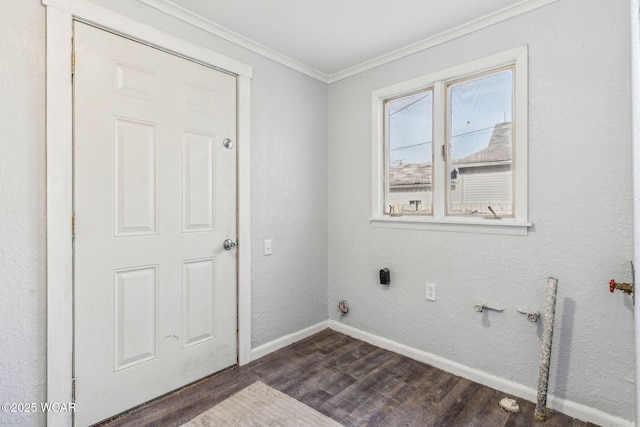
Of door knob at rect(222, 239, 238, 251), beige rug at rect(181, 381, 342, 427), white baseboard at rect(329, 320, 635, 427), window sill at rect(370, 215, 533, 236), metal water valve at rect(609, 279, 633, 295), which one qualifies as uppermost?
window sill at rect(370, 215, 533, 236)

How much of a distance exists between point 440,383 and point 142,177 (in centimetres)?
220

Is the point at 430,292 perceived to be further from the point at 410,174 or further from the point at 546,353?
the point at 410,174

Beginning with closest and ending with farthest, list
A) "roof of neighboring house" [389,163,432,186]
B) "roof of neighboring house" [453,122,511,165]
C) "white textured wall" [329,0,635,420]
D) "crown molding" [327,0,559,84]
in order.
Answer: "white textured wall" [329,0,635,420] < "crown molding" [327,0,559,84] < "roof of neighboring house" [453,122,511,165] < "roof of neighboring house" [389,163,432,186]

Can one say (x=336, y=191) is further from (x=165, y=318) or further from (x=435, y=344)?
(x=165, y=318)

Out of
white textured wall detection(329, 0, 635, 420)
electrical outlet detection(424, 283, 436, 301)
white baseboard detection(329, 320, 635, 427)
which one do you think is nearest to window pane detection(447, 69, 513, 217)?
white textured wall detection(329, 0, 635, 420)

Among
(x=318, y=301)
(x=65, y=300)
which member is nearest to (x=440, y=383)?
(x=318, y=301)

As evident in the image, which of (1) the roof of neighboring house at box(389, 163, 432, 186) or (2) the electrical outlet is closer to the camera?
(2) the electrical outlet

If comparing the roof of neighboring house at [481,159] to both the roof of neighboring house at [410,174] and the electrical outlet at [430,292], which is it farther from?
the electrical outlet at [430,292]

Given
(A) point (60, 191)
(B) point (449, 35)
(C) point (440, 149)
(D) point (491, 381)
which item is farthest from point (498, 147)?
(A) point (60, 191)

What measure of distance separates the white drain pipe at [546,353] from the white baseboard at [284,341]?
1642 millimetres

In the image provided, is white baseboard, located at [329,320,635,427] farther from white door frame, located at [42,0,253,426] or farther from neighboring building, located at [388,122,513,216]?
white door frame, located at [42,0,253,426]

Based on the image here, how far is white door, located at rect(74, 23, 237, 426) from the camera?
5.45ft

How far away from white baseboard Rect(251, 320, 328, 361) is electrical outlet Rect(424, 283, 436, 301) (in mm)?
1039

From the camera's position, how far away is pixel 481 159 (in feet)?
7.04
